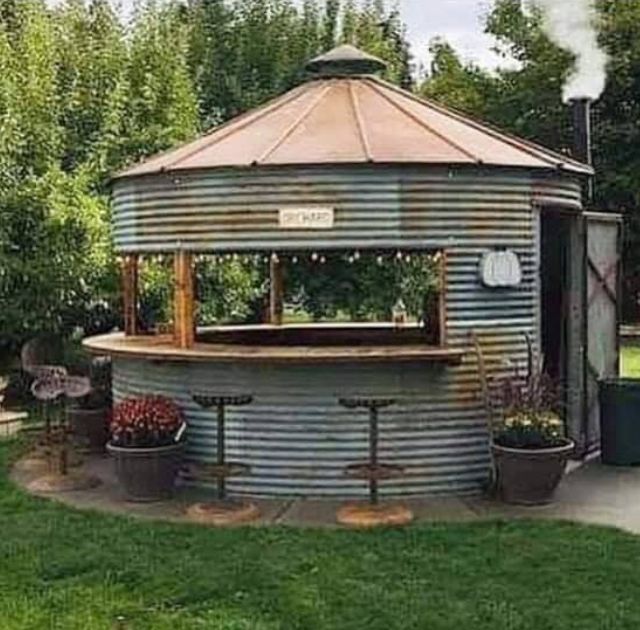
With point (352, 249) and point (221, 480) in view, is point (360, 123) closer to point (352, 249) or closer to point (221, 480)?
point (352, 249)

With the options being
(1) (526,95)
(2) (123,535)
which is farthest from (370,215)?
(1) (526,95)

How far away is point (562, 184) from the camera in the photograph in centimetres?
908

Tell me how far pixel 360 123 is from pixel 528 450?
2.88 m

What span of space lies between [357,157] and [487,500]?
8.50ft

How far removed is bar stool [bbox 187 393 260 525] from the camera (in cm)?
748

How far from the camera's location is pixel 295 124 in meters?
8.99

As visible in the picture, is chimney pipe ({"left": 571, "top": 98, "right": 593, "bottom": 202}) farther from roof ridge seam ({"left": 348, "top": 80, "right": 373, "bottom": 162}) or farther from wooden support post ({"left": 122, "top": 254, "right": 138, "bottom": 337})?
wooden support post ({"left": 122, "top": 254, "right": 138, "bottom": 337})

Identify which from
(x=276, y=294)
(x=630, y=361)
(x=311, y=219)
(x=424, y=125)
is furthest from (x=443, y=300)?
(x=630, y=361)

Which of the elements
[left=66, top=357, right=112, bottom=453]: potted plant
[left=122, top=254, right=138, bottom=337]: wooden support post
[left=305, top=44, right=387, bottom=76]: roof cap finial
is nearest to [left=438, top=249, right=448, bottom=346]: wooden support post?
[left=305, top=44, right=387, bottom=76]: roof cap finial

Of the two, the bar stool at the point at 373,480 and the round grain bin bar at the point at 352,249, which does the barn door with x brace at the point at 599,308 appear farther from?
the bar stool at the point at 373,480

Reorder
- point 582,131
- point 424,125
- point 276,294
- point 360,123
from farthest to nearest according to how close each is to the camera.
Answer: point 276,294
point 582,131
point 424,125
point 360,123

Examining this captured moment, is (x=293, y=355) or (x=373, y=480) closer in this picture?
(x=373, y=480)

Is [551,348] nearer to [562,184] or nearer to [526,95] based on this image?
[562,184]

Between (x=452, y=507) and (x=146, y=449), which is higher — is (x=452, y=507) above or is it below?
below
